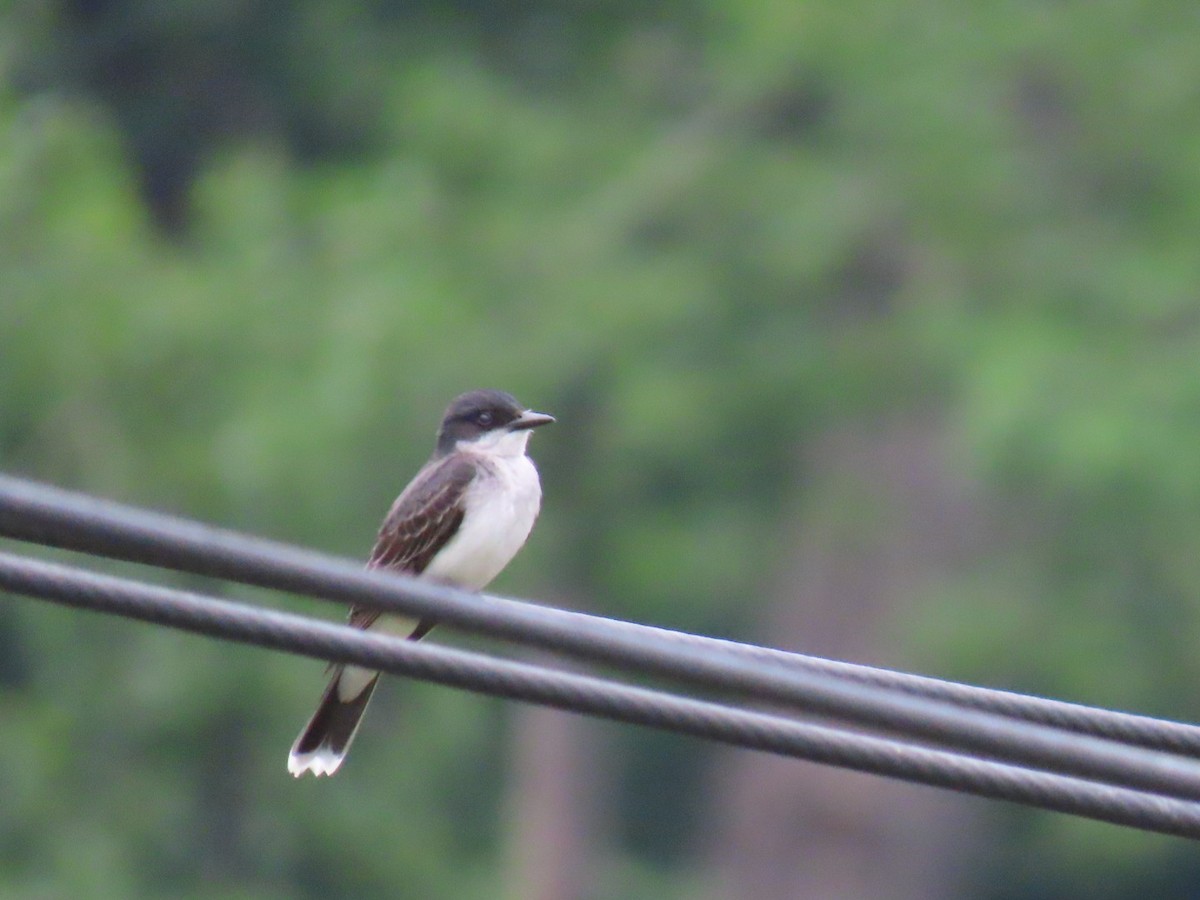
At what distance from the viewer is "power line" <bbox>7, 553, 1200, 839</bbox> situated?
285cm

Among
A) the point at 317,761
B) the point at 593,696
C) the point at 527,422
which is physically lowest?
the point at 317,761

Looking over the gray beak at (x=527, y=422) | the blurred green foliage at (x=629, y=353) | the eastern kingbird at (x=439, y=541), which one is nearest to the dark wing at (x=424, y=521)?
the eastern kingbird at (x=439, y=541)

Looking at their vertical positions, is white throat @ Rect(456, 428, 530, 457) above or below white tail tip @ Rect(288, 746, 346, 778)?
above

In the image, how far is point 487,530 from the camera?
557 cm

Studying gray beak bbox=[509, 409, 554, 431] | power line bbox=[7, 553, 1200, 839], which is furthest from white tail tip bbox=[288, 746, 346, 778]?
power line bbox=[7, 553, 1200, 839]

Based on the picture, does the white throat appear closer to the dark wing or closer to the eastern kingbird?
the eastern kingbird

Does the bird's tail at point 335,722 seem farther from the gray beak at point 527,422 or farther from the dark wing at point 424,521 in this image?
the gray beak at point 527,422

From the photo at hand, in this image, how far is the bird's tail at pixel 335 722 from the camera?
18.3ft

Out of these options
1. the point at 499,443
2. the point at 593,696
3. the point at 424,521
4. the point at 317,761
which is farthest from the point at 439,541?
the point at 593,696

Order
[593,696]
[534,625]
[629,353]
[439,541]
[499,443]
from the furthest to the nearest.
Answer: [629,353], [499,443], [439,541], [593,696], [534,625]

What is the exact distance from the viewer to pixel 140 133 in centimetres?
1923

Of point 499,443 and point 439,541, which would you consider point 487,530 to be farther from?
point 499,443

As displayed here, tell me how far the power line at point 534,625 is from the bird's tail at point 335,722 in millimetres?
2767

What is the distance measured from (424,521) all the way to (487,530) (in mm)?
224
